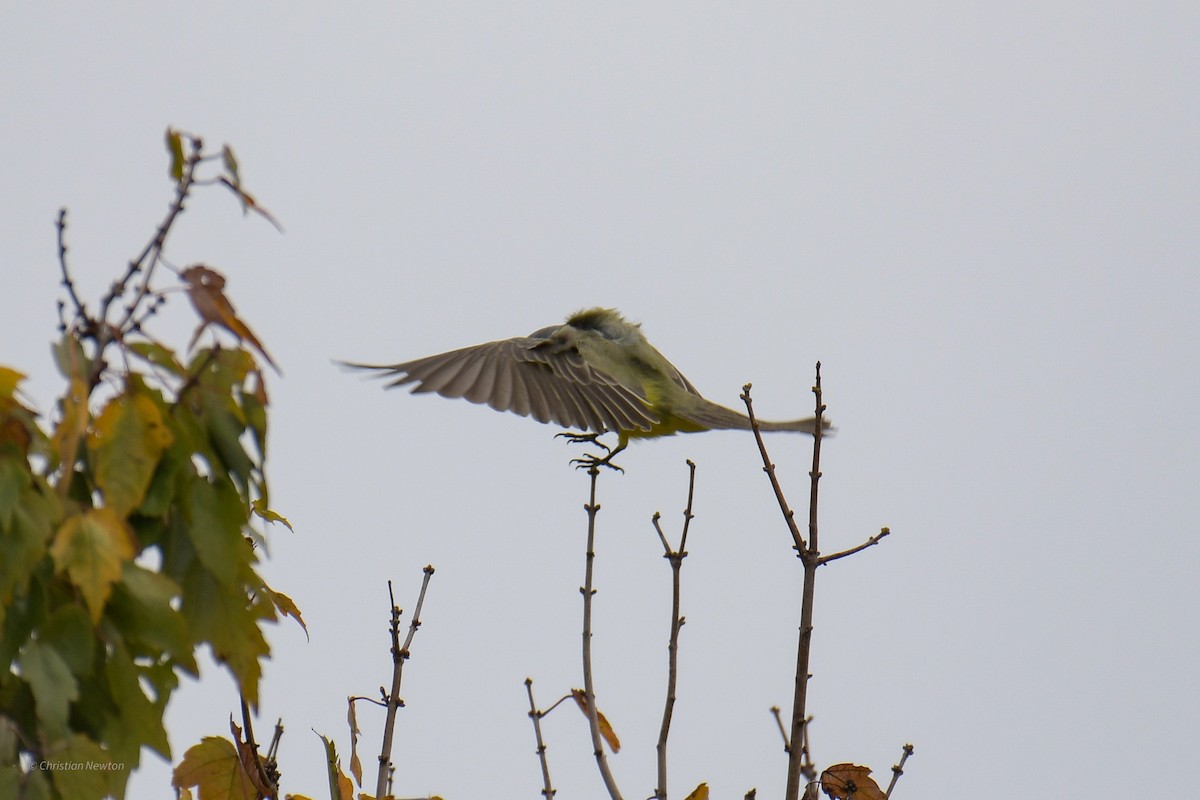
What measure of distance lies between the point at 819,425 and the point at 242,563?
5.09ft

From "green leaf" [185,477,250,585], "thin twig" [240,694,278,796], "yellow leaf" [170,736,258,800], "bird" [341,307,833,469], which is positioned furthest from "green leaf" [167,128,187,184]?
"bird" [341,307,833,469]

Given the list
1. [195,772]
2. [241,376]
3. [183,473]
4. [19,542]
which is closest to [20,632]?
[19,542]

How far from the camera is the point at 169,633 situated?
87.3 inches

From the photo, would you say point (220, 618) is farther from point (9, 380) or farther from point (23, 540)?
point (9, 380)

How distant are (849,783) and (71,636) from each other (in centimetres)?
226

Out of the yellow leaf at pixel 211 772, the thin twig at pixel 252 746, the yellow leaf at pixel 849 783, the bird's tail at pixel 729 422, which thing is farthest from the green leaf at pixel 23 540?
the bird's tail at pixel 729 422

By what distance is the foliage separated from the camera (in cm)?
211

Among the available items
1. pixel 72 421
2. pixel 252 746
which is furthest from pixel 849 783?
pixel 72 421

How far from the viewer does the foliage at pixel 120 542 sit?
2109mm

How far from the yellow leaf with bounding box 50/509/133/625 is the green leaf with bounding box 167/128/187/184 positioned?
2.25 feet

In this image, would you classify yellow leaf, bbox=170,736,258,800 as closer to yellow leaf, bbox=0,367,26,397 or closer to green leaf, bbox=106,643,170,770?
green leaf, bbox=106,643,170,770

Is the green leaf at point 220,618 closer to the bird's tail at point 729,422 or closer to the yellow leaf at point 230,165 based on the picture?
the yellow leaf at point 230,165

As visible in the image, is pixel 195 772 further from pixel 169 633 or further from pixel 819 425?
pixel 819 425

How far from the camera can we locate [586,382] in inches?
296
